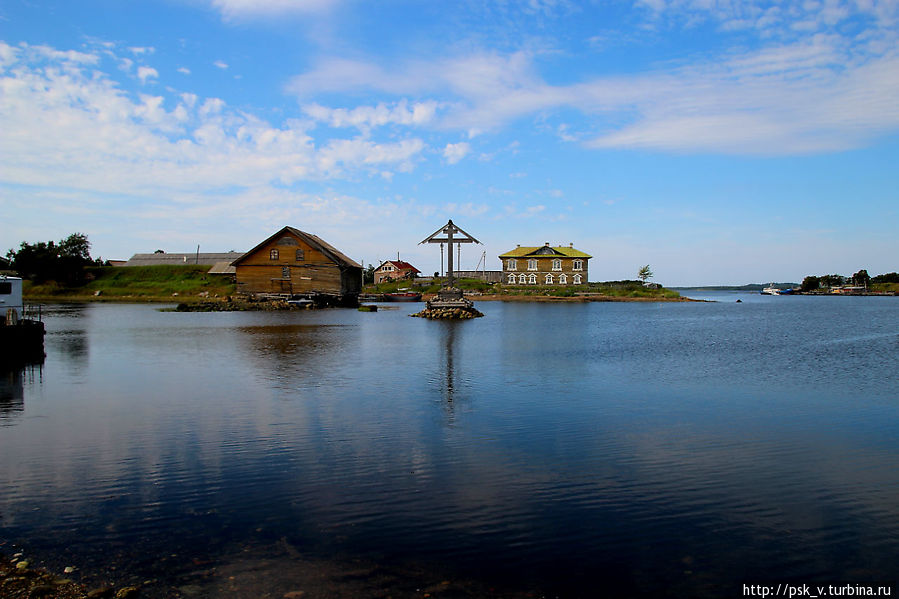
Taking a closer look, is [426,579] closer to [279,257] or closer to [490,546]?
[490,546]

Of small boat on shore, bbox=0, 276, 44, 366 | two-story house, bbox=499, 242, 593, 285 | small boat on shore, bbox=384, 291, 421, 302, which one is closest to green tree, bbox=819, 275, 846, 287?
two-story house, bbox=499, 242, 593, 285

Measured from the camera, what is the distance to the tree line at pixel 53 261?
276 feet

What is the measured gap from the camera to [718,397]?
16.5 m

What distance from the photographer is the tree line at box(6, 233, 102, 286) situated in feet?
276

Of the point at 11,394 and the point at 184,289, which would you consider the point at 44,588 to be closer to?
the point at 11,394

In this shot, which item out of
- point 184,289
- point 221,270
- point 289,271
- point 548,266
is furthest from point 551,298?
point 184,289

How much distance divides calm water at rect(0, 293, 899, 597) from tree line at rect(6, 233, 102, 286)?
78405 mm

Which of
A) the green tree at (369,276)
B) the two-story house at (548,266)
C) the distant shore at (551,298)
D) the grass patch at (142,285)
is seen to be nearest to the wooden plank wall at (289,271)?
the grass patch at (142,285)

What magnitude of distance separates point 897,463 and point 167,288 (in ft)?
298

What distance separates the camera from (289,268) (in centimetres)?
6894

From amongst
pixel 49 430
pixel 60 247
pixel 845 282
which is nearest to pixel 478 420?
pixel 49 430

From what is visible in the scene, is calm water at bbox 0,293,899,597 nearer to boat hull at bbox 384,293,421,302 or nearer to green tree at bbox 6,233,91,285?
boat hull at bbox 384,293,421,302

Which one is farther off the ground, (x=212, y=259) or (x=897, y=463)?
(x=212, y=259)

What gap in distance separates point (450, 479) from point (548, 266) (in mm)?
92050
